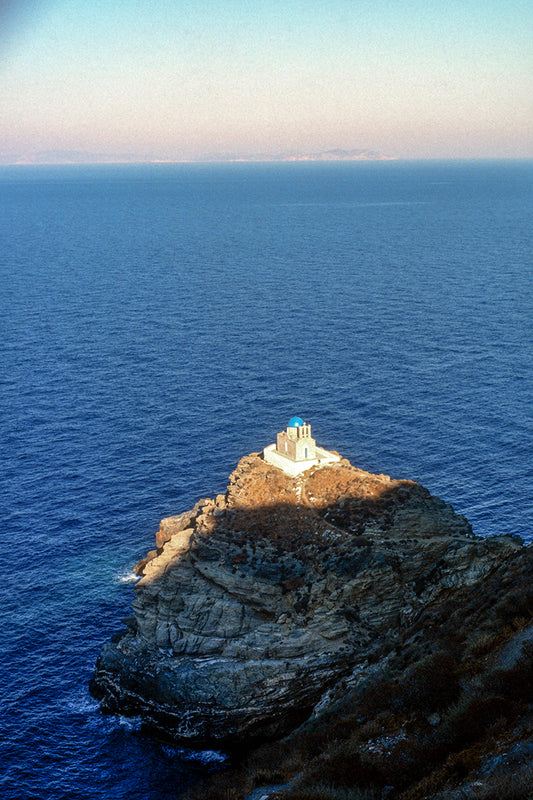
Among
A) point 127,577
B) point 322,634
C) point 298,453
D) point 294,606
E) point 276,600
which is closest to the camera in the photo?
point 322,634

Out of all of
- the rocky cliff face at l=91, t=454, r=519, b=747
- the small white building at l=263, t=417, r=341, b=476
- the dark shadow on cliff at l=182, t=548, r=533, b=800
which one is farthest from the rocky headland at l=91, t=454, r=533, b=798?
the small white building at l=263, t=417, r=341, b=476

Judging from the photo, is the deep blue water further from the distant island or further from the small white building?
the small white building

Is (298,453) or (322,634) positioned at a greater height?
(298,453)

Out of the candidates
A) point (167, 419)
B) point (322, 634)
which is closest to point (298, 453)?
point (322, 634)

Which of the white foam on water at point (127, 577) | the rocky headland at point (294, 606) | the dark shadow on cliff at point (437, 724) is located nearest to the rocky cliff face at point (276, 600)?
the rocky headland at point (294, 606)

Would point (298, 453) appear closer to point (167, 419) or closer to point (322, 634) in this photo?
point (322, 634)

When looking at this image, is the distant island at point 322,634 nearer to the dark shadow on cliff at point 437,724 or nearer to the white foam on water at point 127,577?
the dark shadow on cliff at point 437,724

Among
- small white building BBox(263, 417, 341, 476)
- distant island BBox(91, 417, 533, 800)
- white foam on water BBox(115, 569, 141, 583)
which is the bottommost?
white foam on water BBox(115, 569, 141, 583)
